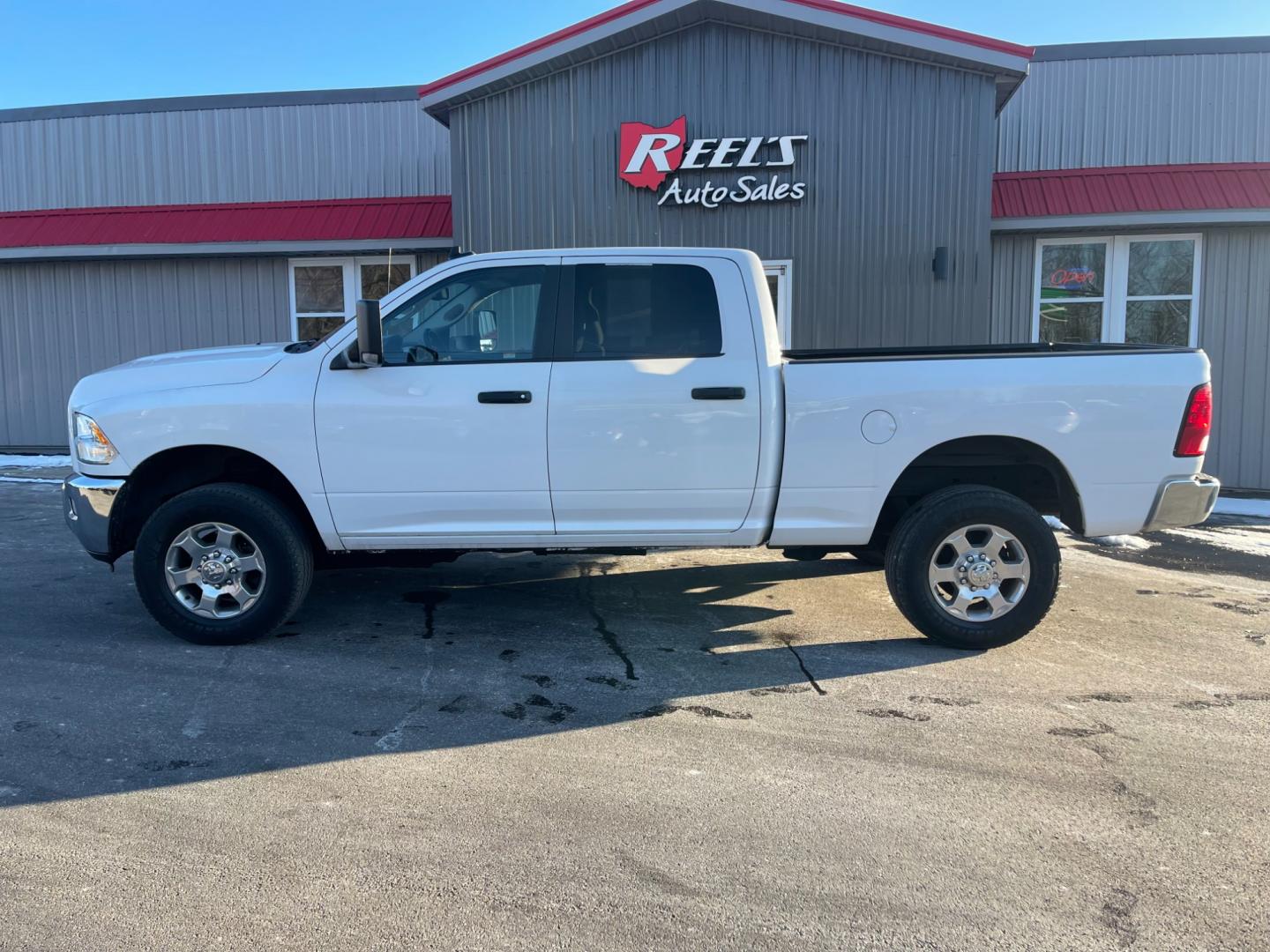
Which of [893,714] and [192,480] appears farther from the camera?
[192,480]

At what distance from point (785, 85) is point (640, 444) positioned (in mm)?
6627

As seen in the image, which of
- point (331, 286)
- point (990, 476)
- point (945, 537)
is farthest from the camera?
point (331, 286)

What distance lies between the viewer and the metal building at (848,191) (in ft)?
31.6

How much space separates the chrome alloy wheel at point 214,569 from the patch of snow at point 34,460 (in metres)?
8.64

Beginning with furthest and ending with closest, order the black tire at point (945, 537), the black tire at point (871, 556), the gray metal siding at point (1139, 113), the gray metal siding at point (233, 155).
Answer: the gray metal siding at point (233, 155) → the gray metal siding at point (1139, 113) → the black tire at point (871, 556) → the black tire at point (945, 537)

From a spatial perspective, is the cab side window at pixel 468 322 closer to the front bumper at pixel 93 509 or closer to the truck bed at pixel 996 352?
the truck bed at pixel 996 352

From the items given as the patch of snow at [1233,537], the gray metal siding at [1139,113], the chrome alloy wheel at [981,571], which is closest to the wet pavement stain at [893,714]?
the chrome alloy wheel at [981,571]

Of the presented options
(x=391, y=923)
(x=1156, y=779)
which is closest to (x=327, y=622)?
(x=391, y=923)

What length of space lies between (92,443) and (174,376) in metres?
0.59

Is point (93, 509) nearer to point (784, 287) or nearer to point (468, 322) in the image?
point (468, 322)

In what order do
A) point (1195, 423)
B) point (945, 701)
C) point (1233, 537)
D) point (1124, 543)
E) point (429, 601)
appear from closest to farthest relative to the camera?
point (945, 701), point (1195, 423), point (429, 601), point (1124, 543), point (1233, 537)

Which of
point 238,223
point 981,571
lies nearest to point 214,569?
point 981,571

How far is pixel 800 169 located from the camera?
32.3 ft

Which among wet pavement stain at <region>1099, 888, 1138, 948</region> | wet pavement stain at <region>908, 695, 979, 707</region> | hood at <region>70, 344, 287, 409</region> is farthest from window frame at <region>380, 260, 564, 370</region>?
wet pavement stain at <region>1099, 888, 1138, 948</region>
